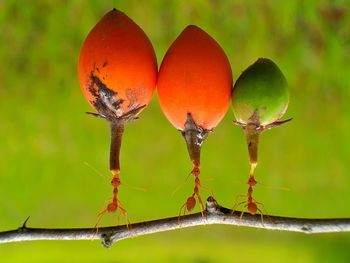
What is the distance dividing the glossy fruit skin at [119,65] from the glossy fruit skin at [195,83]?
0.8 inches

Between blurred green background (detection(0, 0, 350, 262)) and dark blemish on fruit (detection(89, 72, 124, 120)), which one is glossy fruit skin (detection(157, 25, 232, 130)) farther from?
blurred green background (detection(0, 0, 350, 262))

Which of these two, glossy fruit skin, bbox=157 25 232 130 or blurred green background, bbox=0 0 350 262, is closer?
glossy fruit skin, bbox=157 25 232 130

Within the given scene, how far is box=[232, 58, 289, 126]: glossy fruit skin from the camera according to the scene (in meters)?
0.58

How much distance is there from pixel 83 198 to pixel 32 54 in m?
0.33

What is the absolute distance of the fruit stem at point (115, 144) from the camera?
0.57 metres

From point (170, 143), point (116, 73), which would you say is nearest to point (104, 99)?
point (116, 73)

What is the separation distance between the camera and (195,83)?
0.59 m

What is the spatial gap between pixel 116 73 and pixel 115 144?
0.22 feet

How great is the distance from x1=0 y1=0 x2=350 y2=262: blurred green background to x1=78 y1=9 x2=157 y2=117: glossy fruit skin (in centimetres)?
55

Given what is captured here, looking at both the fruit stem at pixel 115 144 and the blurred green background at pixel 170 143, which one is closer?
the fruit stem at pixel 115 144

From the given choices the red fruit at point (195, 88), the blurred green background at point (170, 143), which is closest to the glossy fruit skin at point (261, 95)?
the red fruit at point (195, 88)

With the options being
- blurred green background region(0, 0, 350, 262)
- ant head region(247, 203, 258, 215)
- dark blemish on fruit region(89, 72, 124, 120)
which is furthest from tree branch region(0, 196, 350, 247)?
blurred green background region(0, 0, 350, 262)

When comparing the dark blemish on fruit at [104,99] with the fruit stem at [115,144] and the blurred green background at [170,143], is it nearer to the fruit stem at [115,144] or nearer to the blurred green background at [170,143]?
the fruit stem at [115,144]

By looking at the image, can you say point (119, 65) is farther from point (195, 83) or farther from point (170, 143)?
point (170, 143)
